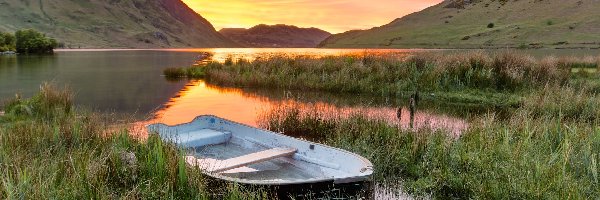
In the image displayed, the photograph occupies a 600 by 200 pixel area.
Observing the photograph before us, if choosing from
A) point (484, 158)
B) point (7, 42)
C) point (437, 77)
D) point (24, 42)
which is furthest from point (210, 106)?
point (7, 42)

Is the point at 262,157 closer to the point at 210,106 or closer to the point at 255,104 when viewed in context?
the point at 255,104

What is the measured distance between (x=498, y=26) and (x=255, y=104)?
124047mm

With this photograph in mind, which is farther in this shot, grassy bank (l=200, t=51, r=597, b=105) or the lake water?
grassy bank (l=200, t=51, r=597, b=105)

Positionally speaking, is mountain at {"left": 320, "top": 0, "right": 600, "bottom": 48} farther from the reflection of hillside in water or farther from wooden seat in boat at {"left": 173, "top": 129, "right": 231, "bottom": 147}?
wooden seat in boat at {"left": 173, "top": 129, "right": 231, "bottom": 147}

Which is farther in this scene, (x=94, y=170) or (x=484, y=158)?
(x=484, y=158)

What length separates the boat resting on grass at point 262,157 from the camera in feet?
25.5

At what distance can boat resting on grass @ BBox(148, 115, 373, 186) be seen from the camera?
306 inches

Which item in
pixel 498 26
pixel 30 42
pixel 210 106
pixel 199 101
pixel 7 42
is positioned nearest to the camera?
pixel 210 106

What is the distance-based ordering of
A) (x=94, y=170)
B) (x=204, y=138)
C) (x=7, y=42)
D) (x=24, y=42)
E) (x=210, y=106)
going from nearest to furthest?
(x=94, y=170) → (x=204, y=138) → (x=210, y=106) → (x=24, y=42) → (x=7, y=42)

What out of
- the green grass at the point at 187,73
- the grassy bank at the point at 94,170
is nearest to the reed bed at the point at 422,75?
the green grass at the point at 187,73

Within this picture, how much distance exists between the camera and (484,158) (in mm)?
8898

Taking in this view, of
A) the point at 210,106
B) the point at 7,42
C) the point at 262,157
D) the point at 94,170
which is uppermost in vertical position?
the point at 7,42

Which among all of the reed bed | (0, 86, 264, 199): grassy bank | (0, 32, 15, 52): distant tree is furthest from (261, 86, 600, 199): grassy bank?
(0, 32, 15, 52): distant tree

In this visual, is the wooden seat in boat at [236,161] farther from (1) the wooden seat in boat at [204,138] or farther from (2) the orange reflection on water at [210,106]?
(2) the orange reflection on water at [210,106]
